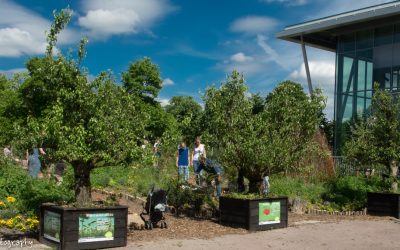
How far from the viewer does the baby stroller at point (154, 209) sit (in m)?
9.75

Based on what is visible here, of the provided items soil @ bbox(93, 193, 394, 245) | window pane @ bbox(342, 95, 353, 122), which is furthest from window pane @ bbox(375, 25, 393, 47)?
soil @ bbox(93, 193, 394, 245)

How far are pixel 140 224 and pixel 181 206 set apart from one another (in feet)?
6.78

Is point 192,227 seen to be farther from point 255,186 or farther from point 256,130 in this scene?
point 256,130

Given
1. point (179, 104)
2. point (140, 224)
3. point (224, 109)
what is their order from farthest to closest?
1. point (179, 104)
2. point (224, 109)
3. point (140, 224)

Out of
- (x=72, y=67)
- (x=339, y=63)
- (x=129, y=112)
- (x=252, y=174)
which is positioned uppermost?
(x=339, y=63)

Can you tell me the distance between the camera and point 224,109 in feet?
37.1

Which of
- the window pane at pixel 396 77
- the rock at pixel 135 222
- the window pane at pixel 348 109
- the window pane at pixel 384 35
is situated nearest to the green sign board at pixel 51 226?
the rock at pixel 135 222

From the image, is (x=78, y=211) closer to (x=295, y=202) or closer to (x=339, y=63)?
(x=295, y=202)

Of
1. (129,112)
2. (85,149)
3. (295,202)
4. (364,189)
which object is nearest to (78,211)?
(85,149)

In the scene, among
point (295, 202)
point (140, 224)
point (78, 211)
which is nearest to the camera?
point (78, 211)

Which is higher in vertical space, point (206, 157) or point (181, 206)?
point (206, 157)

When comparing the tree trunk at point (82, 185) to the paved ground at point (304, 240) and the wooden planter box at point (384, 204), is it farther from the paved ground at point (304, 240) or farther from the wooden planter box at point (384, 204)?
the wooden planter box at point (384, 204)

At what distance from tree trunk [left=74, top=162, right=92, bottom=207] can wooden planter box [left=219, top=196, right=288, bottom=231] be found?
10.9 ft

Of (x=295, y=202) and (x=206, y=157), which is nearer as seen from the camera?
(x=206, y=157)
